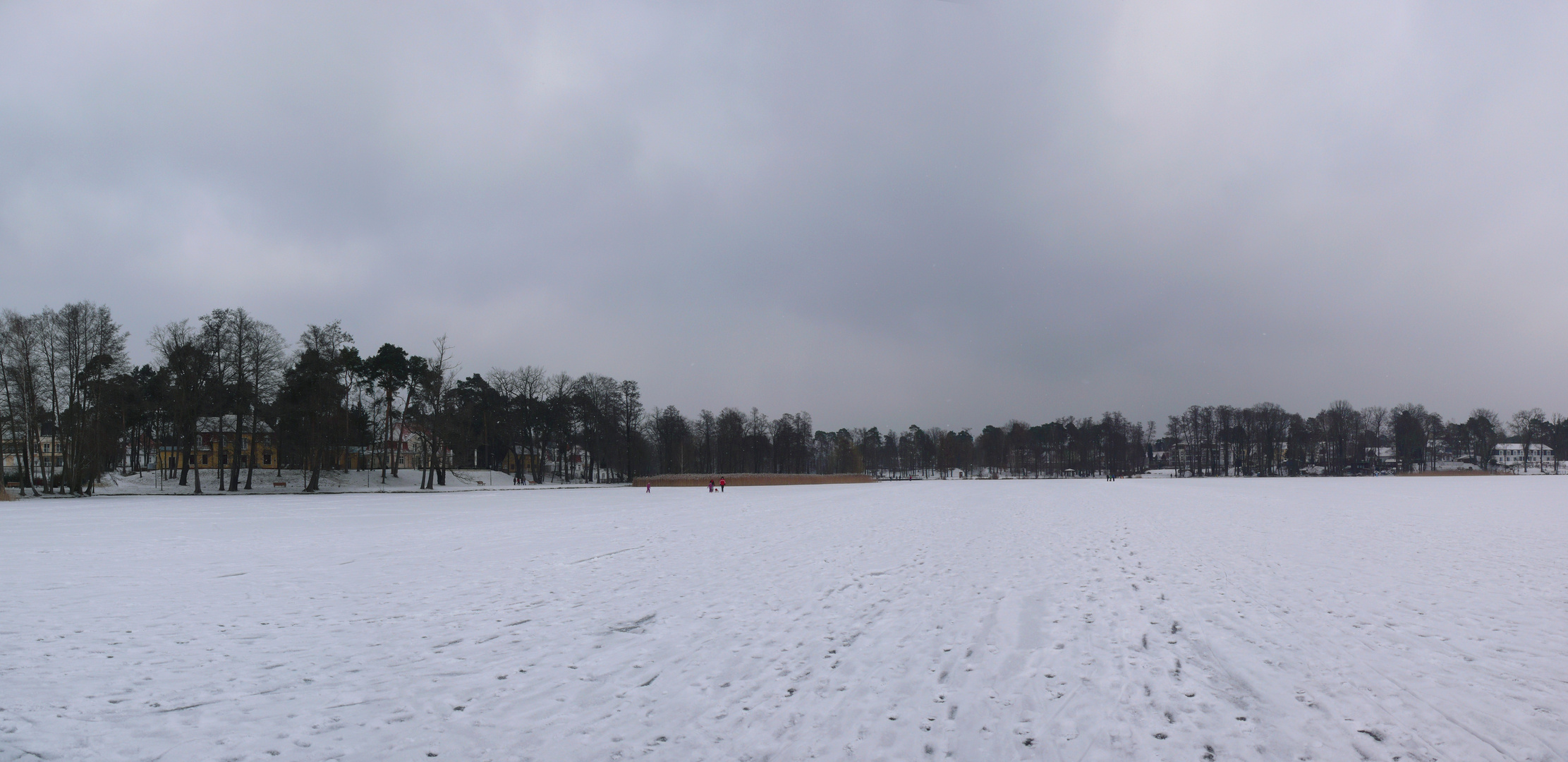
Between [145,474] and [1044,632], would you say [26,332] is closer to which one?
[145,474]

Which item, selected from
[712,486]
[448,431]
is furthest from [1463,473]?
[448,431]

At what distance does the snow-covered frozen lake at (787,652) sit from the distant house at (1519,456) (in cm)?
17138

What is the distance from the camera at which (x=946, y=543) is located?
50.2 ft

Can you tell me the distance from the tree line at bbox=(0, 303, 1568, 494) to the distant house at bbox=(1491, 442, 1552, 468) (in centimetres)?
374

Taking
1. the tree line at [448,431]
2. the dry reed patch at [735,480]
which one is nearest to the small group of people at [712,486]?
the dry reed patch at [735,480]

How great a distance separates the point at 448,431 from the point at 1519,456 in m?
215

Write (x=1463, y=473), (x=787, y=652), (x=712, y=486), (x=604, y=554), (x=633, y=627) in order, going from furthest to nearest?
1. (x=1463, y=473)
2. (x=712, y=486)
3. (x=604, y=554)
4. (x=633, y=627)
5. (x=787, y=652)

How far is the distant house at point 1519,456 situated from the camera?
13512cm

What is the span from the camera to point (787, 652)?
6.61 m

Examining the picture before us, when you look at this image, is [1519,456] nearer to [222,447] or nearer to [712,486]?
[712,486]

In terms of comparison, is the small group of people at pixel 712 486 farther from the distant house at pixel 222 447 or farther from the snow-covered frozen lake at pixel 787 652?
the snow-covered frozen lake at pixel 787 652

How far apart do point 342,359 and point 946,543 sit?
2362 inches

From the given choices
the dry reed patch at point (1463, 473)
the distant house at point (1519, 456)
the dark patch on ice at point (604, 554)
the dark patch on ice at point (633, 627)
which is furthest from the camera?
the distant house at point (1519, 456)

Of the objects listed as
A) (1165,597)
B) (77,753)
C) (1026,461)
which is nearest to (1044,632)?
(1165,597)
